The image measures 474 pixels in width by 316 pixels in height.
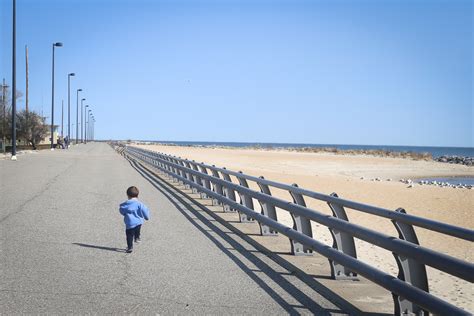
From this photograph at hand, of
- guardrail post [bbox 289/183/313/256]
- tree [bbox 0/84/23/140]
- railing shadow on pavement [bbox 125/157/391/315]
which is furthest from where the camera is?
tree [bbox 0/84/23/140]

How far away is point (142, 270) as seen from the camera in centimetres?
664

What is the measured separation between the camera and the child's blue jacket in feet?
25.3

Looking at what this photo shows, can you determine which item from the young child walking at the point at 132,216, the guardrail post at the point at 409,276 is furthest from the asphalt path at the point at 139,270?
the guardrail post at the point at 409,276

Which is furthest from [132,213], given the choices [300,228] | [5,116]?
[5,116]

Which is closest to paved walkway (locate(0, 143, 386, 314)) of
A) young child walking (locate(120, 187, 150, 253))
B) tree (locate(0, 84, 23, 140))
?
young child walking (locate(120, 187, 150, 253))

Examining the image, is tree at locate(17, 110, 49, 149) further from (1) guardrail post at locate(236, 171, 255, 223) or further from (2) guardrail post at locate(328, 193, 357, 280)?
(2) guardrail post at locate(328, 193, 357, 280)

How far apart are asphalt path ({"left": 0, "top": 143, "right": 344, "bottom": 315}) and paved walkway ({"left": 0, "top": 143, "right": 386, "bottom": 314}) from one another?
0.04 feet

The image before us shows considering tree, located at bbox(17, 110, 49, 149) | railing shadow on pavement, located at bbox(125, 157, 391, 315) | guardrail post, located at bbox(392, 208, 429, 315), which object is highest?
tree, located at bbox(17, 110, 49, 149)

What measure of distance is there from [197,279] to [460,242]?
24.9 ft

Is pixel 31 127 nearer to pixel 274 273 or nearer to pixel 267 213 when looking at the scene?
pixel 267 213

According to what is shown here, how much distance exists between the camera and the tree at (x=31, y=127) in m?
65.8

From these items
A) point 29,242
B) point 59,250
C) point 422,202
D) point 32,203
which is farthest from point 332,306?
point 422,202

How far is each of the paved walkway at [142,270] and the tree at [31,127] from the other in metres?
58.4

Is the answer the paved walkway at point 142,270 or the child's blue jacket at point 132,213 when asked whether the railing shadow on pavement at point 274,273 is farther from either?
the child's blue jacket at point 132,213
